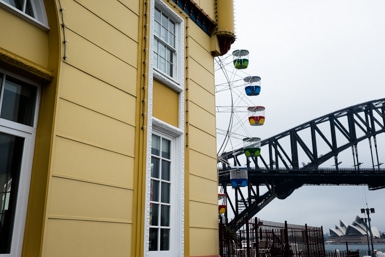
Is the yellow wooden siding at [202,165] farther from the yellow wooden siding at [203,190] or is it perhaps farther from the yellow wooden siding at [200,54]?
the yellow wooden siding at [200,54]

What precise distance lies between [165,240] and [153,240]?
13.7 inches

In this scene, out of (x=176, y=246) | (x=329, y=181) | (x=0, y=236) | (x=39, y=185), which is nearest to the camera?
(x=0, y=236)

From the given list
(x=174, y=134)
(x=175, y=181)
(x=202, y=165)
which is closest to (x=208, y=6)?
(x=174, y=134)

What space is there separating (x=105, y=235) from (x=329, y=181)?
3269 cm

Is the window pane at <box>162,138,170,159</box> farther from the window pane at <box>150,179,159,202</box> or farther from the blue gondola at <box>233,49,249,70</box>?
the blue gondola at <box>233,49,249,70</box>

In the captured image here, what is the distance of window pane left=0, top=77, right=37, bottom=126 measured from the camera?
412 centimetres

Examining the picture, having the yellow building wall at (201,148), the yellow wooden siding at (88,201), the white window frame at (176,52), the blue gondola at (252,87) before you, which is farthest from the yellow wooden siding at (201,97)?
the blue gondola at (252,87)

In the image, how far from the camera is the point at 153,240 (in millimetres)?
5793

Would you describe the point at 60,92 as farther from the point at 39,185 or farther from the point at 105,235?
the point at 105,235

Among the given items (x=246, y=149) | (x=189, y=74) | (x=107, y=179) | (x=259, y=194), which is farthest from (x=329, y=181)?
(x=107, y=179)

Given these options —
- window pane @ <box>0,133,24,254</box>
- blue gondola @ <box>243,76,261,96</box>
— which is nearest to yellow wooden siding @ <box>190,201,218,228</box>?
window pane @ <box>0,133,24,254</box>

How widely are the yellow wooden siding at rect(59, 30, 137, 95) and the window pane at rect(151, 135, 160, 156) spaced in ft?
3.12

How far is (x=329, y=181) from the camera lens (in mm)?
34125

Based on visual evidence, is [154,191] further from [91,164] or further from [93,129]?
[93,129]
